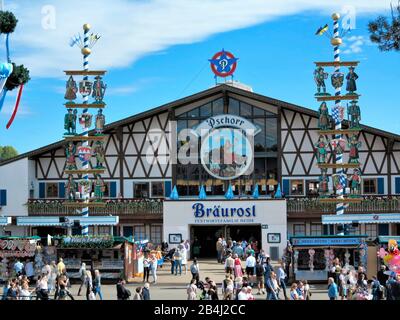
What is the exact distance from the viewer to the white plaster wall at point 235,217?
4212 centimetres

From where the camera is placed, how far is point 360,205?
4381 cm

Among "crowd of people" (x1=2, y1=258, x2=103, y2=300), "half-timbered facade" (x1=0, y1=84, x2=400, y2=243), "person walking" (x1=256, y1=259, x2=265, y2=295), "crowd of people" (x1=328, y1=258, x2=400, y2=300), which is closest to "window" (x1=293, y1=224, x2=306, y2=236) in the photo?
"half-timbered facade" (x1=0, y1=84, x2=400, y2=243)

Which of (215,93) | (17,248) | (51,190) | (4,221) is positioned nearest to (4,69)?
(17,248)

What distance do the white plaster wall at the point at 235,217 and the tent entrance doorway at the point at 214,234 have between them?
3.52ft

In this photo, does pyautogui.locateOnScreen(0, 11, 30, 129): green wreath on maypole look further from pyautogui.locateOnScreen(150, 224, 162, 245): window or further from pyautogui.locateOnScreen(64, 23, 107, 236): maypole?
pyautogui.locateOnScreen(150, 224, 162, 245): window

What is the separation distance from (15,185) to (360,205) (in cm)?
2123

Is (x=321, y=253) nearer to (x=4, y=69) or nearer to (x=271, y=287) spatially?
(x=271, y=287)

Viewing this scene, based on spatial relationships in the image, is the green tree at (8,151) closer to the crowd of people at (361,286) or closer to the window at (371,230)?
the window at (371,230)

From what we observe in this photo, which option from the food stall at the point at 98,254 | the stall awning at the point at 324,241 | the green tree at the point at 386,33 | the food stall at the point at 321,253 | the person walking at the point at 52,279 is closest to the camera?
the green tree at the point at 386,33

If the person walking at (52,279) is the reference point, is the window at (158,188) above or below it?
above

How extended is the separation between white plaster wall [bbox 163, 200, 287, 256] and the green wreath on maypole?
48.1 ft

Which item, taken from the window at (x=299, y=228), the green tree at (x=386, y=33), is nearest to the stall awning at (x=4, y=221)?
the window at (x=299, y=228)
